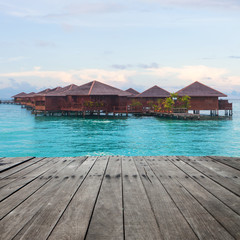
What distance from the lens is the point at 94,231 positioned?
1649mm

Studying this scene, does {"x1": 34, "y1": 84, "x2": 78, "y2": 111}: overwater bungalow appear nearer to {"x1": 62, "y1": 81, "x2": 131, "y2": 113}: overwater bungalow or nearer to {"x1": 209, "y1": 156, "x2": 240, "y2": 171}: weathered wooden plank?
{"x1": 62, "y1": 81, "x2": 131, "y2": 113}: overwater bungalow

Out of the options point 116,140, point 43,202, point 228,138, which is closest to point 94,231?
point 43,202

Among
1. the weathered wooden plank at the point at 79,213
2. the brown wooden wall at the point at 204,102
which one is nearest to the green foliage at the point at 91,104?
the brown wooden wall at the point at 204,102

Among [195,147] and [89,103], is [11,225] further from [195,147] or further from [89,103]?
[89,103]

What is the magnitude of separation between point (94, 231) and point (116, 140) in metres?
18.4

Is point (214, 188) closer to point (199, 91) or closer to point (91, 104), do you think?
point (91, 104)

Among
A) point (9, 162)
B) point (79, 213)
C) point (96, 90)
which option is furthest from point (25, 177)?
point (96, 90)

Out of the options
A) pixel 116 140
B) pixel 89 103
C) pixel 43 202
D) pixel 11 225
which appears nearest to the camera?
pixel 11 225

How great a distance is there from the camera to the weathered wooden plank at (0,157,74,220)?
205cm

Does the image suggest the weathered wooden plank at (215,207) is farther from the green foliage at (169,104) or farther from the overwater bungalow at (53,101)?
the overwater bungalow at (53,101)

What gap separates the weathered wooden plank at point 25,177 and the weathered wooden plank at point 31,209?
7.6 inches

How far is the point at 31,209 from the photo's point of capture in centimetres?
202

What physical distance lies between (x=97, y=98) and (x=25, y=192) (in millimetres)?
37869

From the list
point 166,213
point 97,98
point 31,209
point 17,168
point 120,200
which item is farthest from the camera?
point 97,98
